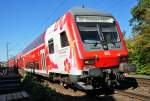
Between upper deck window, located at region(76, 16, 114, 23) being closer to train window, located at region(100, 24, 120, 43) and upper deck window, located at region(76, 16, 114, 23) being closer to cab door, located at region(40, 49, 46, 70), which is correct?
train window, located at region(100, 24, 120, 43)

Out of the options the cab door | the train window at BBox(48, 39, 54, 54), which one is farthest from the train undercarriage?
the cab door

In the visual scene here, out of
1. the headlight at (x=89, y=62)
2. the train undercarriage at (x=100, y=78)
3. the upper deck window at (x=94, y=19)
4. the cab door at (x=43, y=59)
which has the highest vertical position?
the upper deck window at (x=94, y=19)

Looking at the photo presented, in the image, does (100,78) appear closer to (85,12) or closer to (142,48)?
(85,12)

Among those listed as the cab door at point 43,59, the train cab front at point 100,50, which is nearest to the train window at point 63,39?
the train cab front at point 100,50

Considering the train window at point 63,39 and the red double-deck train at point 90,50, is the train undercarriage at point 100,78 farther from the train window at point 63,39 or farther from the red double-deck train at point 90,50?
the train window at point 63,39

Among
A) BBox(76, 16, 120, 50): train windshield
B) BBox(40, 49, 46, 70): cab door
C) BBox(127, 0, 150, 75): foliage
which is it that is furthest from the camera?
BBox(127, 0, 150, 75): foliage

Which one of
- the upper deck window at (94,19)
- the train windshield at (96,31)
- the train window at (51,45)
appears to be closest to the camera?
the train windshield at (96,31)

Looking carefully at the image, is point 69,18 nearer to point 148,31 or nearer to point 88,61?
point 88,61

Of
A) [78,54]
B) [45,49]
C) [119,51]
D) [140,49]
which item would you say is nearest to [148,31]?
[140,49]

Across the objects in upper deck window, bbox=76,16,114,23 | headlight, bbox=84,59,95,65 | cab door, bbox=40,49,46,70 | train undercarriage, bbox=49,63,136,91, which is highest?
upper deck window, bbox=76,16,114,23

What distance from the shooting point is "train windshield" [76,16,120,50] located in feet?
39.4

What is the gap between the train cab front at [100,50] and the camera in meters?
11.5

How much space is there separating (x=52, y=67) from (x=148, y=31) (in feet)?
32.1

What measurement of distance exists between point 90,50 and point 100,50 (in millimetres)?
461
